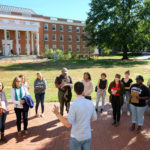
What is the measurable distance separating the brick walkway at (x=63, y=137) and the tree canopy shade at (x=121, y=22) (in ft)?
90.8

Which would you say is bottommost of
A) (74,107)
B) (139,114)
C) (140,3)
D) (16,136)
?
(16,136)

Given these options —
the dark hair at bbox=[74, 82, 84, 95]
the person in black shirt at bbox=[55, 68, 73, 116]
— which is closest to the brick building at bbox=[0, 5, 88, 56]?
the person in black shirt at bbox=[55, 68, 73, 116]

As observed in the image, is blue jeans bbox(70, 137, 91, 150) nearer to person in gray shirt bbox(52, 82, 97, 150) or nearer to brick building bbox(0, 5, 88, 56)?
person in gray shirt bbox(52, 82, 97, 150)

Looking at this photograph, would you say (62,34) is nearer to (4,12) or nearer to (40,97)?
(4,12)

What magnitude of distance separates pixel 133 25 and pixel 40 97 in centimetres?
2991

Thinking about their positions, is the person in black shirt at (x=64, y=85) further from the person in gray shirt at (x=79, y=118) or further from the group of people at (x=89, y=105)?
the person in gray shirt at (x=79, y=118)

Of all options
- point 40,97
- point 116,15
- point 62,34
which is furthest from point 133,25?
point 40,97

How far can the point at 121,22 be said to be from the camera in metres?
32.9

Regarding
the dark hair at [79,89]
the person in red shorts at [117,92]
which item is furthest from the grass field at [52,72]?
the dark hair at [79,89]

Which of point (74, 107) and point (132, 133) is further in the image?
point (132, 133)

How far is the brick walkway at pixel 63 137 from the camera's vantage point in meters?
4.48

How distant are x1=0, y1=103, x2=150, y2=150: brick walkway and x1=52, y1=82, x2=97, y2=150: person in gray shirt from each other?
1.76 metres

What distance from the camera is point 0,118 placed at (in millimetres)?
4602

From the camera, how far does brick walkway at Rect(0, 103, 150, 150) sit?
4.48 m
